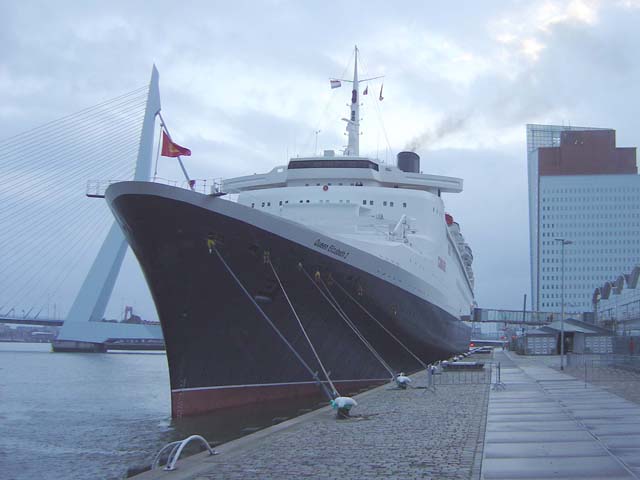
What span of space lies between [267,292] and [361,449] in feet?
20.8

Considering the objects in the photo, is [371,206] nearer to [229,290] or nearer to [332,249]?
[332,249]

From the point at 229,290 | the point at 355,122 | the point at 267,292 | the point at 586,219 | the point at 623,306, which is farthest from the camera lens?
the point at 586,219

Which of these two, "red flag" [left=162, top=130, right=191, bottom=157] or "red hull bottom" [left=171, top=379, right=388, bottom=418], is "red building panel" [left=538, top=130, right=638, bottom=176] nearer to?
"red hull bottom" [left=171, top=379, right=388, bottom=418]

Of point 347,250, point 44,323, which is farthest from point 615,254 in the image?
point 347,250

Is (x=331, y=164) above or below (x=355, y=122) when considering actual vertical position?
below

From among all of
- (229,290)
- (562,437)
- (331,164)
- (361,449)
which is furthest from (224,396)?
(331,164)

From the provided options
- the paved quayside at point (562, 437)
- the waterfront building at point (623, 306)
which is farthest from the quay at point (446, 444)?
the waterfront building at point (623, 306)

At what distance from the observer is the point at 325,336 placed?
1590cm

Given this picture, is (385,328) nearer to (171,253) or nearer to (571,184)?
(171,253)

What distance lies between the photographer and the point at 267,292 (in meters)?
14.3

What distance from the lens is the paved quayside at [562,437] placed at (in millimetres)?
6781

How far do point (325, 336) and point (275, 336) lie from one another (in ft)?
5.44

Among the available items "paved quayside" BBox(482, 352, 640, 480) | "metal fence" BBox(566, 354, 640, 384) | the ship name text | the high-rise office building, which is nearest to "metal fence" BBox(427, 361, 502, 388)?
"metal fence" BBox(566, 354, 640, 384)

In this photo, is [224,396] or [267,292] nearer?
[224,396]
